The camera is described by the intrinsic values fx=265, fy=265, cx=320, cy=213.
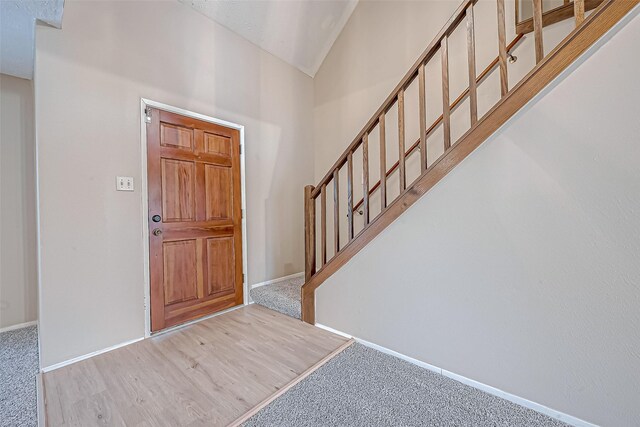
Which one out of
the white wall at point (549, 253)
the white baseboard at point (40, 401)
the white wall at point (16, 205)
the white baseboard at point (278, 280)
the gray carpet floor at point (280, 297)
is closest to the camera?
the white wall at point (549, 253)

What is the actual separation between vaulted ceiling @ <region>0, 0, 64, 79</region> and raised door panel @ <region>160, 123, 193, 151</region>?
86 centimetres

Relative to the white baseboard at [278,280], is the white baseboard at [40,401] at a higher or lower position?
lower

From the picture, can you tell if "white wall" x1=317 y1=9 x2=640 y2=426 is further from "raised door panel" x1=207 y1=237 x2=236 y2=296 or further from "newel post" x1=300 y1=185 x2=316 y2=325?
"raised door panel" x1=207 y1=237 x2=236 y2=296

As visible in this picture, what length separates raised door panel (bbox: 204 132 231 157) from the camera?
2588 millimetres

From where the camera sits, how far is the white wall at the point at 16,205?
2375mm

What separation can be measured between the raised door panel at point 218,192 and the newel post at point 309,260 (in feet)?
2.90

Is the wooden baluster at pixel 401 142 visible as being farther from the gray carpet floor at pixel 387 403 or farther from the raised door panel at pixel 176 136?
the raised door panel at pixel 176 136

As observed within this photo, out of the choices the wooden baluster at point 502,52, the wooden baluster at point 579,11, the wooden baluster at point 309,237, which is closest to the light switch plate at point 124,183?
the wooden baluster at point 309,237

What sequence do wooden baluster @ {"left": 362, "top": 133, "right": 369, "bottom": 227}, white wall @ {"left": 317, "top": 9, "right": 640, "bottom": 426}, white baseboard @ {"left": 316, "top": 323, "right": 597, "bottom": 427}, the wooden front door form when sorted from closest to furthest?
white wall @ {"left": 317, "top": 9, "right": 640, "bottom": 426} → white baseboard @ {"left": 316, "top": 323, "right": 597, "bottom": 427} → wooden baluster @ {"left": 362, "top": 133, "right": 369, "bottom": 227} → the wooden front door

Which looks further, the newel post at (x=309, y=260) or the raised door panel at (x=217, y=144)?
the raised door panel at (x=217, y=144)

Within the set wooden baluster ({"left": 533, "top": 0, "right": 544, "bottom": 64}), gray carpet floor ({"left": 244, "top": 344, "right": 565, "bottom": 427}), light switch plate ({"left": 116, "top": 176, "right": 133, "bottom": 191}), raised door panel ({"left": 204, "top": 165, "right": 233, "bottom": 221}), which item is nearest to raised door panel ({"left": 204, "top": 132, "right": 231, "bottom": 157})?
raised door panel ({"left": 204, "top": 165, "right": 233, "bottom": 221})

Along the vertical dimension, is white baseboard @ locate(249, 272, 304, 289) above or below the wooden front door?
below

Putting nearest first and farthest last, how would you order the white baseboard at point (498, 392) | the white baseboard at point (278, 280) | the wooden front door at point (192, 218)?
the white baseboard at point (498, 392) → the wooden front door at point (192, 218) → the white baseboard at point (278, 280)

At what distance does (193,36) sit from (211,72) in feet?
1.05
